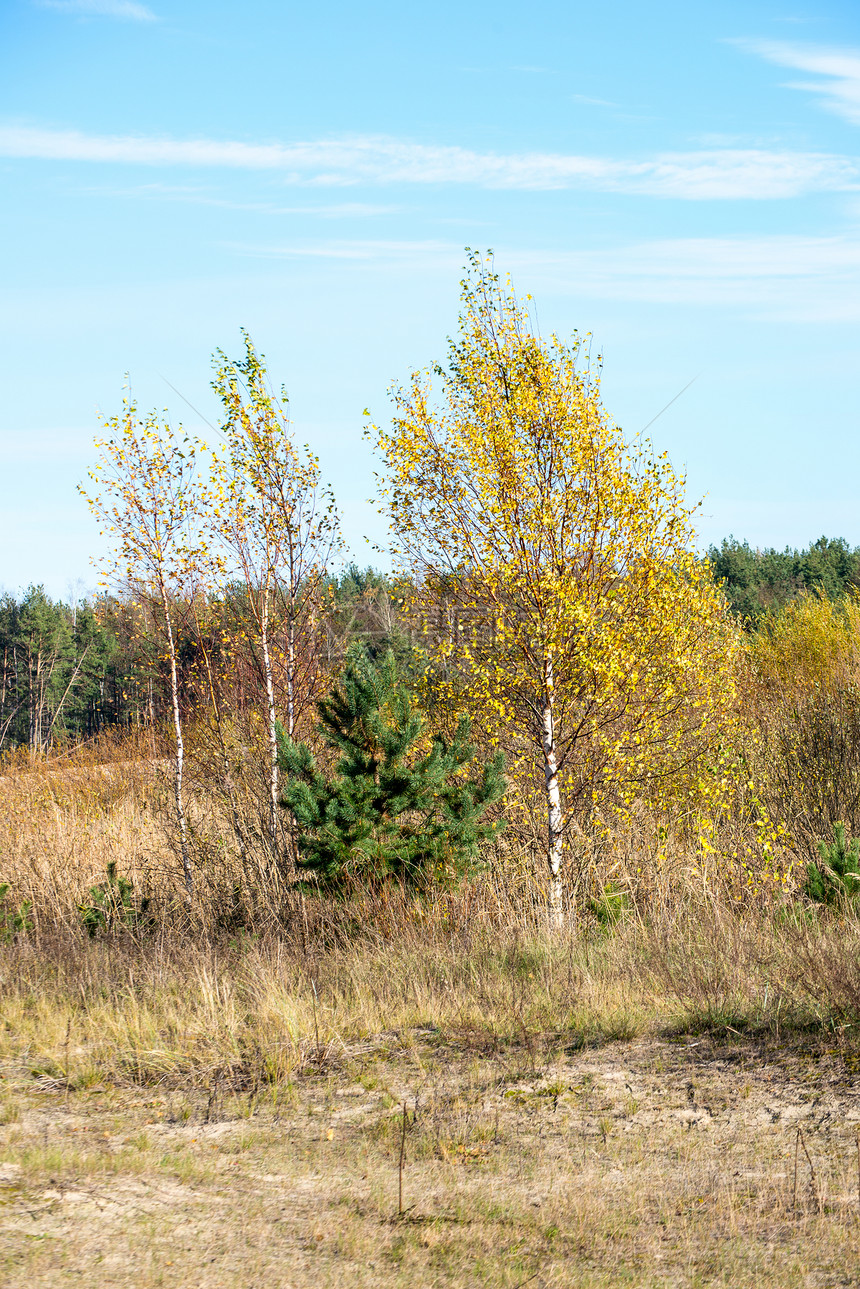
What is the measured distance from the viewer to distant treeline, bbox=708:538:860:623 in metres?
45.3

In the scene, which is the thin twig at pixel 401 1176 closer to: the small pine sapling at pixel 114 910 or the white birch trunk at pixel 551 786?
the white birch trunk at pixel 551 786

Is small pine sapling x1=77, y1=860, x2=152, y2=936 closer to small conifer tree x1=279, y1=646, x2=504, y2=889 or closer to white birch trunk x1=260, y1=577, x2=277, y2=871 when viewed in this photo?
white birch trunk x1=260, y1=577, x2=277, y2=871

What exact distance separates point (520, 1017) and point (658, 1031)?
780 mm

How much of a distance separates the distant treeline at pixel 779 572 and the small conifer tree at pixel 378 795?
37.6 metres

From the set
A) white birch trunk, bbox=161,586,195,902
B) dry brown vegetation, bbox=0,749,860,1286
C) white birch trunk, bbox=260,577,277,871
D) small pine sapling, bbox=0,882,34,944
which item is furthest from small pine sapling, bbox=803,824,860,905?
small pine sapling, bbox=0,882,34,944

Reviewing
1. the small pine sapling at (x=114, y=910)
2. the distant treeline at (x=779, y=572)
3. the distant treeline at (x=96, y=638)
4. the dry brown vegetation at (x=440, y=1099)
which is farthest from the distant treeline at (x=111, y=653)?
the distant treeline at (x=779, y=572)

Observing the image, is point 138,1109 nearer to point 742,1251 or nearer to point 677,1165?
point 677,1165

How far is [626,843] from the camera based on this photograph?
9422 millimetres

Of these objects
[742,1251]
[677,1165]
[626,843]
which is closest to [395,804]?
[626,843]

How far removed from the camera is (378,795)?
25.5ft

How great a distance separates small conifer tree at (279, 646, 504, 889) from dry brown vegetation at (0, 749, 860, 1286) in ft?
1.10

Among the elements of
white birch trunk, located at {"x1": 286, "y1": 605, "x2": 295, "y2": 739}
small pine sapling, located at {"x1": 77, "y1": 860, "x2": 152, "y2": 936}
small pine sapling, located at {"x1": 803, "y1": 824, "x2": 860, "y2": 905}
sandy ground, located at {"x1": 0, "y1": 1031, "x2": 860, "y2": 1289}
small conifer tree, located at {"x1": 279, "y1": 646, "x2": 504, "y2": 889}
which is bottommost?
sandy ground, located at {"x1": 0, "y1": 1031, "x2": 860, "y2": 1289}

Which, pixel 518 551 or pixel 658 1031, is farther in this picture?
pixel 518 551

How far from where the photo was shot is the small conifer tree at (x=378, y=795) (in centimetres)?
764
